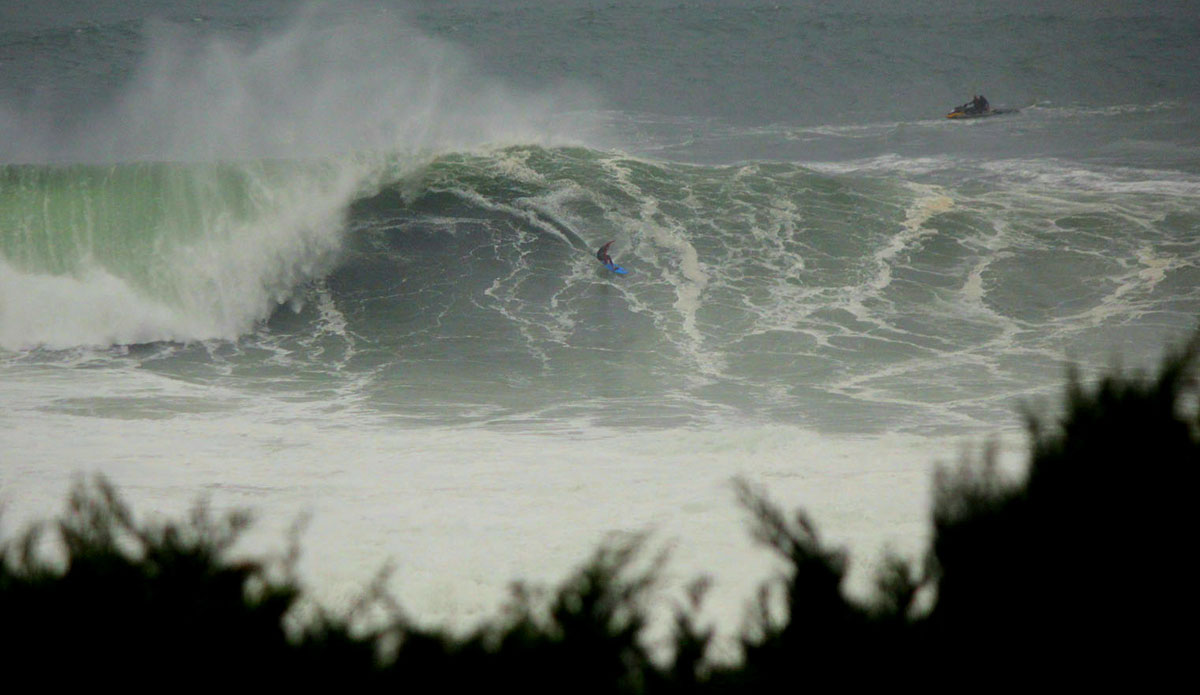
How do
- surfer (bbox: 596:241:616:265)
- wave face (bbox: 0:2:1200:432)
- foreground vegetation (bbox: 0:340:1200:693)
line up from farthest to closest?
surfer (bbox: 596:241:616:265)
wave face (bbox: 0:2:1200:432)
foreground vegetation (bbox: 0:340:1200:693)

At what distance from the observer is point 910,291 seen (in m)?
17.9

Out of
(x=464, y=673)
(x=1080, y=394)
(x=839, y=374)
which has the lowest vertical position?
(x=839, y=374)

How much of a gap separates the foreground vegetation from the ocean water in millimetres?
313

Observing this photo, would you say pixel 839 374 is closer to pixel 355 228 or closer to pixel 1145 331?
pixel 1145 331

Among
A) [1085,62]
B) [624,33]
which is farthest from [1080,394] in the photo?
[624,33]

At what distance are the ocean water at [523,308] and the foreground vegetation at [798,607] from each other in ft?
1.03

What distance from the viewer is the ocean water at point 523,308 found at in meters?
7.31

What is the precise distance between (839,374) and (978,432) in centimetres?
335

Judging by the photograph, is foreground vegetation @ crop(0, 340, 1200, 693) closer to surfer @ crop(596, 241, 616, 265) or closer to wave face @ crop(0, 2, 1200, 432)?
wave face @ crop(0, 2, 1200, 432)

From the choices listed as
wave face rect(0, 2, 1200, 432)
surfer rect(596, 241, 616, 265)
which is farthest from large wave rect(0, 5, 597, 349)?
surfer rect(596, 241, 616, 265)

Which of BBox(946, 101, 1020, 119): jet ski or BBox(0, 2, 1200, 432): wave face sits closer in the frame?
BBox(0, 2, 1200, 432): wave face

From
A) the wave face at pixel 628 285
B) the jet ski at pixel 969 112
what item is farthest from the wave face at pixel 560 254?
the jet ski at pixel 969 112

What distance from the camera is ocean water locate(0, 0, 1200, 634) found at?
7.31 metres

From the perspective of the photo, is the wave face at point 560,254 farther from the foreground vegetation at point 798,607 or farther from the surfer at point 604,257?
the foreground vegetation at point 798,607
